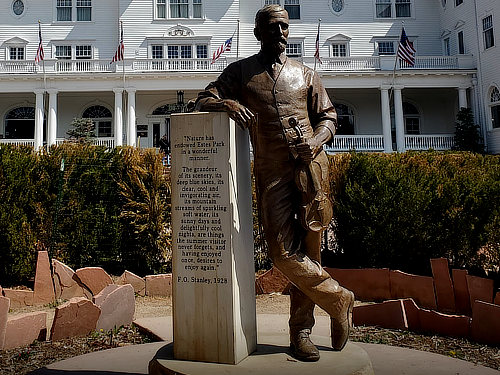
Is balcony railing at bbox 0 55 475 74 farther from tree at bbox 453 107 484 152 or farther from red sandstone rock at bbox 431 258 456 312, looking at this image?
red sandstone rock at bbox 431 258 456 312

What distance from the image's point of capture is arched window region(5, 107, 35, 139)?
100 feet

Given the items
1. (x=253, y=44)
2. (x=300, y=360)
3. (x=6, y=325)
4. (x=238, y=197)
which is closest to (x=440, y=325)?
(x=300, y=360)

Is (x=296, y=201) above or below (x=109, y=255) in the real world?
above

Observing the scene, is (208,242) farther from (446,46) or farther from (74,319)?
(446,46)

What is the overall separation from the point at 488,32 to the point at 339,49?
9.07 m

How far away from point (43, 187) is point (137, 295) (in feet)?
9.96

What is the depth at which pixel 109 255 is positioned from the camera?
32.9ft

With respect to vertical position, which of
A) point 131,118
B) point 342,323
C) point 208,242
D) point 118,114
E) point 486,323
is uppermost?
point 118,114

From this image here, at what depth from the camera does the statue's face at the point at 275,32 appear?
12.9 feet

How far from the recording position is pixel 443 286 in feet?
23.8

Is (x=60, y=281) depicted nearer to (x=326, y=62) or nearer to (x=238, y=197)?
(x=238, y=197)

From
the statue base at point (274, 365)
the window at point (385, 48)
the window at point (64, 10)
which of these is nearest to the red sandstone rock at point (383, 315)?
the statue base at point (274, 365)

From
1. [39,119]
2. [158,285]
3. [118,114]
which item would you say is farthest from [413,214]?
[39,119]

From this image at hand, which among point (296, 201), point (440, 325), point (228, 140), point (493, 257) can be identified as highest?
point (228, 140)
